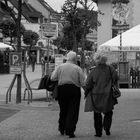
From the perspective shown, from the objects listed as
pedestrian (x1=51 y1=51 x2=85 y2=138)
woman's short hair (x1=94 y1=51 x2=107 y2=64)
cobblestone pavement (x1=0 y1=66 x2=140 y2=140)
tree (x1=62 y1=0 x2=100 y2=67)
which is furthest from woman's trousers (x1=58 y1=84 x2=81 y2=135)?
tree (x1=62 y1=0 x2=100 y2=67)

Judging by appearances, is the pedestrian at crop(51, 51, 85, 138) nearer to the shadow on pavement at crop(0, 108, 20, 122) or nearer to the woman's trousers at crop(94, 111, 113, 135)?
the woman's trousers at crop(94, 111, 113, 135)

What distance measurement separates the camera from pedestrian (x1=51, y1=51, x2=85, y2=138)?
9.65 meters

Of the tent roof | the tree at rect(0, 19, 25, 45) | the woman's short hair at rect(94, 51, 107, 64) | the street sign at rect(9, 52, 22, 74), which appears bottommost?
the street sign at rect(9, 52, 22, 74)

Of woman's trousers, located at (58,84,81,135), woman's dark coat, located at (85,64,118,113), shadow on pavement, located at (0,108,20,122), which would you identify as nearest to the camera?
woman's dark coat, located at (85,64,118,113)

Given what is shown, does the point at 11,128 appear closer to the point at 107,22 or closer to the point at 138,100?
the point at 138,100

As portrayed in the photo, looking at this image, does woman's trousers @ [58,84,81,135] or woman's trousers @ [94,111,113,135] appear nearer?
woman's trousers @ [94,111,113,135]

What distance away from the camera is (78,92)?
9.75 metres

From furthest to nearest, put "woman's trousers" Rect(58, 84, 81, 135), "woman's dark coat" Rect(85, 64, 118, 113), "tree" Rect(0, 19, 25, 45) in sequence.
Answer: "tree" Rect(0, 19, 25, 45) < "woman's trousers" Rect(58, 84, 81, 135) < "woman's dark coat" Rect(85, 64, 118, 113)

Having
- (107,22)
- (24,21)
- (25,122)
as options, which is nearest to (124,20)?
(107,22)

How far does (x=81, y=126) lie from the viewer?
11.2 meters

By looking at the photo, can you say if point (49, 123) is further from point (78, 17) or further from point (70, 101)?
point (78, 17)

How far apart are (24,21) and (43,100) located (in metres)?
67.7

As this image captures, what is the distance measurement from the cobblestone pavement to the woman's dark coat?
60 centimetres

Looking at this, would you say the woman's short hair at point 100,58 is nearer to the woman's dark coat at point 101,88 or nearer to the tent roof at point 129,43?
the woman's dark coat at point 101,88
